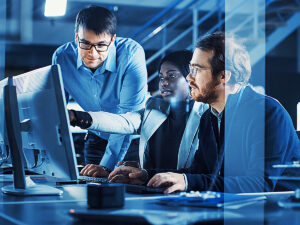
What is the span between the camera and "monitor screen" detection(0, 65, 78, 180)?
1.56 m

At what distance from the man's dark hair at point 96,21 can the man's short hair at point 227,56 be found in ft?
2.64

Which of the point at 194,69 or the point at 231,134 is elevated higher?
the point at 194,69

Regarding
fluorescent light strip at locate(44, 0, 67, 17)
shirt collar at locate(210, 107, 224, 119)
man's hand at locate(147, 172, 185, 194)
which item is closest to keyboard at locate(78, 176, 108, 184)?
man's hand at locate(147, 172, 185, 194)

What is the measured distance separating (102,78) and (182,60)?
0.56 metres

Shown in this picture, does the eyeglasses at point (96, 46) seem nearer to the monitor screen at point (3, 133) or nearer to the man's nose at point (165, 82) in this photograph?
the man's nose at point (165, 82)

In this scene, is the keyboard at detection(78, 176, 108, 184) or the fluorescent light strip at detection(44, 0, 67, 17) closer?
the keyboard at detection(78, 176, 108, 184)

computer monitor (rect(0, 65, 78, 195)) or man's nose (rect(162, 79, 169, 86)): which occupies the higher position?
man's nose (rect(162, 79, 169, 86))

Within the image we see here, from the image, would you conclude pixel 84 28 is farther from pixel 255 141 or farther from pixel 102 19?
pixel 255 141

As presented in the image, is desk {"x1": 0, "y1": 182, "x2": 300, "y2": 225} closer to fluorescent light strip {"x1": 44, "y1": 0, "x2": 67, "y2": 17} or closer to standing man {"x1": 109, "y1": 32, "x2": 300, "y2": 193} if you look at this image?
standing man {"x1": 109, "y1": 32, "x2": 300, "y2": 193}

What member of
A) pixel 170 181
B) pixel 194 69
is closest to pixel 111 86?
pixel 194 69

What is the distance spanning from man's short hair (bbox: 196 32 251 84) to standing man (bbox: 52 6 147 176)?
69 centimetres

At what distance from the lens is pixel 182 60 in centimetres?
323

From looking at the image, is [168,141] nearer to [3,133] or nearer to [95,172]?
[95,172]

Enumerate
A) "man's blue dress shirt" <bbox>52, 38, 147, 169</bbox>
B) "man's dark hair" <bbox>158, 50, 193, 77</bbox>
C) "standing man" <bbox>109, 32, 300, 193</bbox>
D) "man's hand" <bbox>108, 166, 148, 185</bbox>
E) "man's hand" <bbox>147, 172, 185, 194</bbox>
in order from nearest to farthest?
1. "man's hand" <bbox>147, 172, 185, 194</bbox>
2. "standing man" <bbox>109, 32, 300, 193</bbox>
3. "man's hand" <bbox>108, 166, 148, 185</bbox>
4. "man's dark hair" <bbox>158, 50, 193, 77</bbox>
5. "man's blue dress shirt" <bbox>52, 38, 147, 169</bbox>
